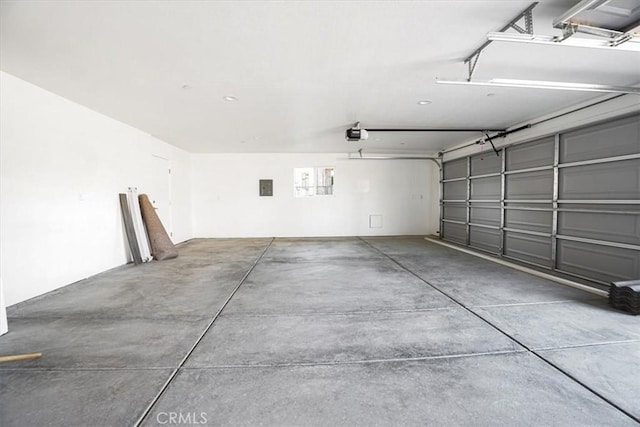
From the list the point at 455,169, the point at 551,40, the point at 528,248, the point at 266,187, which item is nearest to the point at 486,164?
the point at 455,169

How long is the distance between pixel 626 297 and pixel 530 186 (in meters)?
2.58

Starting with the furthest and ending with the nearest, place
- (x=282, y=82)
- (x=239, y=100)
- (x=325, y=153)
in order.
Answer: (x=325, y=153) → (x=239, y=100) → (x=282, y=82)

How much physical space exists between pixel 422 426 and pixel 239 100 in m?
4.04

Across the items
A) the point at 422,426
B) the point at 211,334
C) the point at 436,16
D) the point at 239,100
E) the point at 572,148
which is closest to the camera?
the point at 422,426

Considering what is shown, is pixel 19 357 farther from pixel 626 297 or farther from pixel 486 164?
pixel 486 164

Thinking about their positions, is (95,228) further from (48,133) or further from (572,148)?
(572,148)

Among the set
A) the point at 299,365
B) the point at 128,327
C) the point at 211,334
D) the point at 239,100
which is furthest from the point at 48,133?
the point at 299,365

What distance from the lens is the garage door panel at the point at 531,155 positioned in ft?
15.0

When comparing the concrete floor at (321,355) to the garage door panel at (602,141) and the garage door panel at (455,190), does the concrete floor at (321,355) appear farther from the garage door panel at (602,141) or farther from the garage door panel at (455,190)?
the garage door panel at (455,190)

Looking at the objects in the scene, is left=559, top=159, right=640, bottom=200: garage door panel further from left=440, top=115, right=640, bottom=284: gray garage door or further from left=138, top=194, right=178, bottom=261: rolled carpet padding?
left=138, top=194, right=178, bottom=261: rolled carpet padding

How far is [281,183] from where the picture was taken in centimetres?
845

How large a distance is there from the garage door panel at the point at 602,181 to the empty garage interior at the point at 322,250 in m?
0.03

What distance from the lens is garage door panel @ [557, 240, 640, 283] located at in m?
3.46

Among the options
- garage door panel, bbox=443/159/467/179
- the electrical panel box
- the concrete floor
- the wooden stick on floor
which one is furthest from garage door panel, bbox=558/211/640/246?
the electrical panel box
